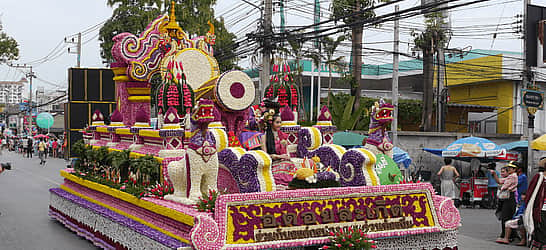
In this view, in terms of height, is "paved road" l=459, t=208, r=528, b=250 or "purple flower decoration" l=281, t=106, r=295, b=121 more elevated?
"purple flower decoration" l=281, t=106, r=295, b=121

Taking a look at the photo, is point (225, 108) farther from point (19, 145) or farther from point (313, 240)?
point (19, 145)

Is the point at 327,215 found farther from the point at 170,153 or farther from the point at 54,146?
the point at 54,146

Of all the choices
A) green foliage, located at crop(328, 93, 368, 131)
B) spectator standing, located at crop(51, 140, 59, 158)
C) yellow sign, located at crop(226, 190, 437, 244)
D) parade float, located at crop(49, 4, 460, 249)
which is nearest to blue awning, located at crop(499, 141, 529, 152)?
green foliage, located at crop(328, 93, 368, 131)

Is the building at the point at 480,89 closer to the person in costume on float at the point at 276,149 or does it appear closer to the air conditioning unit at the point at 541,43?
the air conditioning unit at the point at 541,43

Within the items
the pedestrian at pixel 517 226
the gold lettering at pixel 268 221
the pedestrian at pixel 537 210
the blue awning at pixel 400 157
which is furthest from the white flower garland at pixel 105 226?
the blue awning at pixel 400 157

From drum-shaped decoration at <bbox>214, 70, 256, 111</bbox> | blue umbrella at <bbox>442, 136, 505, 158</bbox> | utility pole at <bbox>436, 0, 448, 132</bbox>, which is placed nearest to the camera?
drum-shaped decoration at <bbox>214, 70, 256, 111</bbox>

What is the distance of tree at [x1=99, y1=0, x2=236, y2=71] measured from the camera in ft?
96.6

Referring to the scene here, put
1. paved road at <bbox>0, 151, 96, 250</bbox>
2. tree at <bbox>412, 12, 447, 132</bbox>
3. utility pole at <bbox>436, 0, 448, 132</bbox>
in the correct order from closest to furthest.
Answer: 1. paved road at <bbox>0, 151, 96, 250</bbox>
2. tree at <bbox>412, 12, 447, 132</bbox>
3. utility pole at <bbox>436, 0, 448, 132</bbox>

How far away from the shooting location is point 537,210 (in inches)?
313

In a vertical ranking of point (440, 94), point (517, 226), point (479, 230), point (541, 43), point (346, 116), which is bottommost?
point (479, 230)

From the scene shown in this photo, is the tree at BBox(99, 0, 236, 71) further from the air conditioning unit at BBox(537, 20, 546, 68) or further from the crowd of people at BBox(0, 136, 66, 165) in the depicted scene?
the air conditioning unit at BBox(537, 20, 546, 68)

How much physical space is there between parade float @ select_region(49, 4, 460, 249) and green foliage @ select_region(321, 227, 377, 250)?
0.17ft

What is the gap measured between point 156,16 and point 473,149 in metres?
19.2

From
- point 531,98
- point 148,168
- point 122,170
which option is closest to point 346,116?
point 531,98
